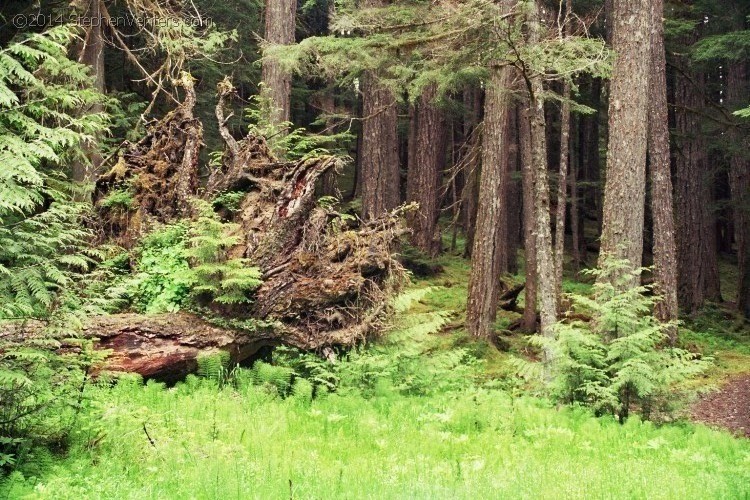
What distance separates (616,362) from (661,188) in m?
10.0

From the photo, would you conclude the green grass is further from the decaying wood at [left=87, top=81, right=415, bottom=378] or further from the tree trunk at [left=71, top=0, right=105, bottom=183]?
the tree trunk at [left=71, top=0, right=105, bottom=183]

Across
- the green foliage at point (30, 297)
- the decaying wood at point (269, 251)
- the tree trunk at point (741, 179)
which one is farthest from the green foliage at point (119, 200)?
the tree trunk at point (741, 179)

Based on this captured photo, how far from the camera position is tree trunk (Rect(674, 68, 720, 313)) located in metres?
21.7

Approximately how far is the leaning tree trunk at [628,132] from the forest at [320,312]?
32 millimetres

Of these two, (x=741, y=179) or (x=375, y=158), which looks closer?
(x=375, y=158)

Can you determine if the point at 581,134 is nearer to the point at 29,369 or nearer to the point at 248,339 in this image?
the point at 248,339

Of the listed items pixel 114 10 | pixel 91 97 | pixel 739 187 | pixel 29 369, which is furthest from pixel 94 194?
pixel 739 187

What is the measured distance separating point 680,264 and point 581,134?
38.5 feet

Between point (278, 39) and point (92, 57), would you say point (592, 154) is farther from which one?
point (92, 57)

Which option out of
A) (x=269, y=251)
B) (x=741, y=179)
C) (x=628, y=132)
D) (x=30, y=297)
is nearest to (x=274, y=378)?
(x=269, y=251)

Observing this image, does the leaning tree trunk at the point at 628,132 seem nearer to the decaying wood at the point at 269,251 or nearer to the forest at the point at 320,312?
the forest at the point at 320,312

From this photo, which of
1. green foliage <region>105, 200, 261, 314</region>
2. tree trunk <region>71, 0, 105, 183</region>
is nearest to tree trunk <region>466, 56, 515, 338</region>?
green foliage <region>105, 200, 261, 314</region>

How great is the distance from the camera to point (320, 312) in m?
8.97

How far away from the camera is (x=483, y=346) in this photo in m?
13.8
